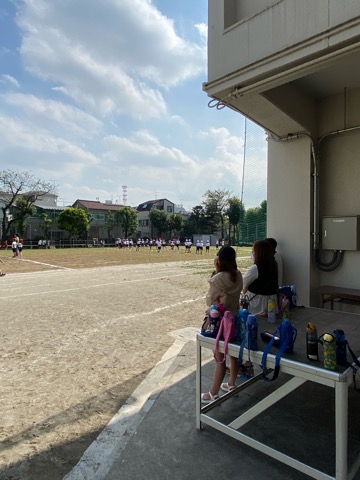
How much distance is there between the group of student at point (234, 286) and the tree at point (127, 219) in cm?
5553

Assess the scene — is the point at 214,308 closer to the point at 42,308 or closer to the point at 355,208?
the point at 355,208

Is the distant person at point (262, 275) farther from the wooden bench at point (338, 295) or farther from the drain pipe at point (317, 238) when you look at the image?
the drain pipe at point (317, 238)

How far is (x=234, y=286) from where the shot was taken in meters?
Answer: 3.20

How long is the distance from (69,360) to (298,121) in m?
4.62

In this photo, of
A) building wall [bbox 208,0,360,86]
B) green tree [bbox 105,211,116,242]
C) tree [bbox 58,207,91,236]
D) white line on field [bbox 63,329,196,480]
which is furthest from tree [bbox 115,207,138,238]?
building wall [bbox 208,0,360,86]

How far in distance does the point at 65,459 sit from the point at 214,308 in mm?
1648

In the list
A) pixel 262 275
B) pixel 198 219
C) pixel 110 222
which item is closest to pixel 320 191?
pixel 262 275

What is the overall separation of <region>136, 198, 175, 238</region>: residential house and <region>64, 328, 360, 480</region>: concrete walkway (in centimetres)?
6331

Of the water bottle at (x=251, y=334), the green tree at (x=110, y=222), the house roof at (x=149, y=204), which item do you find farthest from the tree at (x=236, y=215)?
the house roof at (x=149, y=204)

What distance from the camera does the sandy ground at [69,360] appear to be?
2580 millimetres

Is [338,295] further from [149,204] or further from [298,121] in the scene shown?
[149,204]

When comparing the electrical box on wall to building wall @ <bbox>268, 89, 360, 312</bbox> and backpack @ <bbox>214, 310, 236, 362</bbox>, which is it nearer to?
building wall @ <bbox>268, 89, 360, 312</bbox>

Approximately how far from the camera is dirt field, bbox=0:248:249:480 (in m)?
2.58

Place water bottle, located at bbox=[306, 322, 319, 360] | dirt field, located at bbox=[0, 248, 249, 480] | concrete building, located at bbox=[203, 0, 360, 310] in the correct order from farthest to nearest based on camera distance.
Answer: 1. concrete building, located at bbox=[203, 0, 360, 310]
2. dirt field, located at bbox=[0, 248, 249, 480]
3. water bottle, located at bbox=[306, 322, 319, 360]
